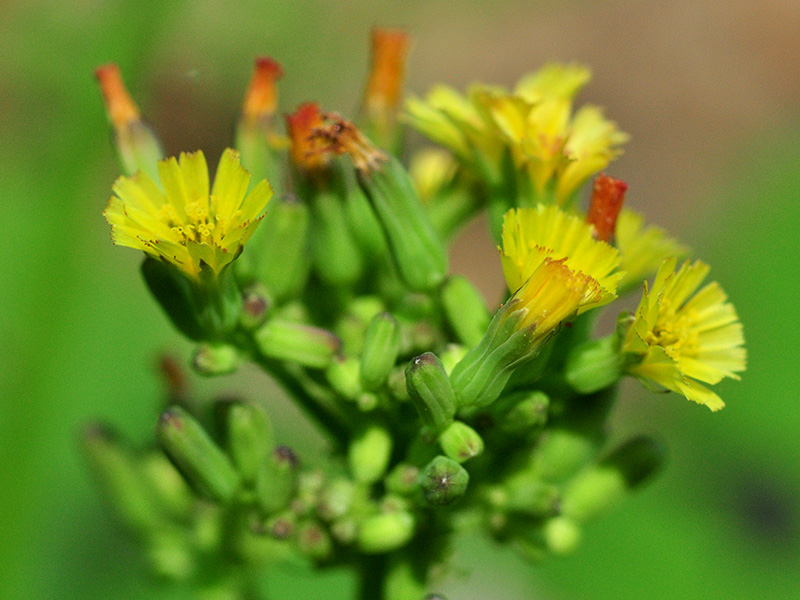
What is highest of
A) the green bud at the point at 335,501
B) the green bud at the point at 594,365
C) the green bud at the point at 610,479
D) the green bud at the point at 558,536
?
the green bud at the point at 594,365

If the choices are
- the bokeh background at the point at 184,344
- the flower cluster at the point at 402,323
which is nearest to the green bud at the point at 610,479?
the flower cluster at the point at 402,323

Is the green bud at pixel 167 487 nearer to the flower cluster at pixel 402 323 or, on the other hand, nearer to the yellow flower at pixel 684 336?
the flower cluster at pixel 402 323

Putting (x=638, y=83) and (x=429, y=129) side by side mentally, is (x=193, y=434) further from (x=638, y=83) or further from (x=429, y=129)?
(x=638, y=83)

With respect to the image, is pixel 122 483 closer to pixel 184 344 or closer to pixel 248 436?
pixel 248 436

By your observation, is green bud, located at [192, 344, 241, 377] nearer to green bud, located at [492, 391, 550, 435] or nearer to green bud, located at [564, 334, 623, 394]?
green bud, located at [492, 391, 550, 435]

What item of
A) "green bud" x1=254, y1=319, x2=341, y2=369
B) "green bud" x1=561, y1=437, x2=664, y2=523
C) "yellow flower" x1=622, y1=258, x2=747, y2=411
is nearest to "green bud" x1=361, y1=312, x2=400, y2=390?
"green bud" x1=254, y1=319, x2=341, y2=369

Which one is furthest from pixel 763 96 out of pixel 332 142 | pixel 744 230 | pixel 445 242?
pixel 332 142

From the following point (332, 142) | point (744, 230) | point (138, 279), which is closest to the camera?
point (332, 142)
